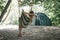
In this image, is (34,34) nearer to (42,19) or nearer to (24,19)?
(24,19)

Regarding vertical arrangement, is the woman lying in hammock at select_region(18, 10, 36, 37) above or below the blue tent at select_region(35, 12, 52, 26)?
above

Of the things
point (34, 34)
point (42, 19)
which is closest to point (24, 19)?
point (34, 34)

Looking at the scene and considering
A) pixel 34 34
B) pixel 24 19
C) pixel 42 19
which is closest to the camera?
pixel 24 19

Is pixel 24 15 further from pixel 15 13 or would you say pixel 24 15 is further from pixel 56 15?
pixel 15 13

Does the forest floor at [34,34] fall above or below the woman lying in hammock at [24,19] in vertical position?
below

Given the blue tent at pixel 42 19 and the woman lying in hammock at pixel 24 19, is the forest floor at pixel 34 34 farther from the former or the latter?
the blue tent at pixel 42 19

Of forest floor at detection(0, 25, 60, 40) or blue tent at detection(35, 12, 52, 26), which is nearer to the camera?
forest floor at detection(0, 25, 60, 40)

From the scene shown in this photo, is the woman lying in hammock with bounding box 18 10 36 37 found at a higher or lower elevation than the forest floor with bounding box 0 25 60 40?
higher

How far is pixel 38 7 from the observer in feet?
45.5

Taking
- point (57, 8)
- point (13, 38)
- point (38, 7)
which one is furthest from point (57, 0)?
point (38, 7)

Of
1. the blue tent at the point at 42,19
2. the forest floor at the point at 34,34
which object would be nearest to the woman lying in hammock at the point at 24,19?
the forest floor at the point at 34,34

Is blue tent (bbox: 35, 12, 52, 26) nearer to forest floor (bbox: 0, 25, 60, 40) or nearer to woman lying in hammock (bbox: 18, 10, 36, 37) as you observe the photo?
forest floor (bbox: 0, 25, 60, 40)

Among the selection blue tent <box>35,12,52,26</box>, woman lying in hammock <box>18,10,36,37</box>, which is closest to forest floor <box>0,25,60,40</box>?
woman lying in hammock <box>18,10,36,37</box>

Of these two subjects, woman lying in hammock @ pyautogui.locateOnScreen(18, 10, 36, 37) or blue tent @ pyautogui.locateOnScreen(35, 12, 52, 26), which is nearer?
woman lying in hammock @ pyautogui.locateOnScreen(18, 10, 36, 37)
